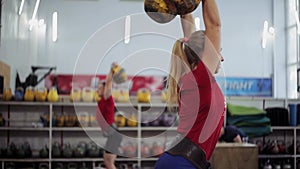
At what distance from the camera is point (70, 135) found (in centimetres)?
822

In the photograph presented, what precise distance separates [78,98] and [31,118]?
3.15ft

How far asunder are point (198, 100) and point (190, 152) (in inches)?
8.7

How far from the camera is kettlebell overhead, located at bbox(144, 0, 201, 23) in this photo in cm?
207

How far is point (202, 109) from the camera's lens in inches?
75.0

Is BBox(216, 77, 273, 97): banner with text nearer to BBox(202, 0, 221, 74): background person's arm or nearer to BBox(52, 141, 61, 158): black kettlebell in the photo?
BBox(52, 141, 61, 158): black kettlebell

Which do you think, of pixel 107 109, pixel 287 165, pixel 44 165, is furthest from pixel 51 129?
pixel 287 165

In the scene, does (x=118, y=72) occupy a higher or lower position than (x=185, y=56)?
higher

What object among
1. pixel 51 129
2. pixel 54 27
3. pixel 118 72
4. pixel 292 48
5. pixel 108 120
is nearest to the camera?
pixel 108 120

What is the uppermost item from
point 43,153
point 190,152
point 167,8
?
point 167,8

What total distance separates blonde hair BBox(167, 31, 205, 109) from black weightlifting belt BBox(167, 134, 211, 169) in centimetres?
26

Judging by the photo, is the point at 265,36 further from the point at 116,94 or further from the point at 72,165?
the point at 72,165

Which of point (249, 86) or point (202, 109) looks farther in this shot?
point (249, 86)

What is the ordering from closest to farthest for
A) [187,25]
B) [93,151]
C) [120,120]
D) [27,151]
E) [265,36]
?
[187,25]
[27,151]
[93,151]
[120,120]
[265,36]

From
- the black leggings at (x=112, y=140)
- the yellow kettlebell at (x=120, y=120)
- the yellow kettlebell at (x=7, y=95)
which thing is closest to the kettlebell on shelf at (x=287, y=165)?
the yellow kettlebell at (x=120, y=120)
